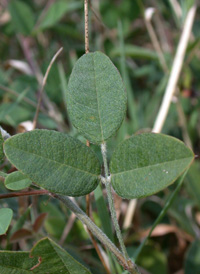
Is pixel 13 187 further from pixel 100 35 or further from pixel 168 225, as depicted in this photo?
pixel 100 35

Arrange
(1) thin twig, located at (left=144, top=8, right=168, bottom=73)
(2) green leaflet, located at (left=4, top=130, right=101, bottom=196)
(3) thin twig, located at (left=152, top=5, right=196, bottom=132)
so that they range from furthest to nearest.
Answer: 1. (1) thin twig, located at (left=144, top=8, right=168, bottom=73)
2. (3) thin twig, located at (left=152, top=5, right=196, bottom=132)
3. (2) green leaflet, located at (left=4, top=130, right=101, bottom=196)

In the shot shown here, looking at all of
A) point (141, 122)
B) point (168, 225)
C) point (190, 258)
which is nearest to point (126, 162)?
point (190, 258)

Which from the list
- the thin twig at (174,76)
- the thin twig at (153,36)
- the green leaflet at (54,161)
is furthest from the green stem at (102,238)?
the thin twig at (153,36)

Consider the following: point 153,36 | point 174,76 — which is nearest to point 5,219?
point 174,76

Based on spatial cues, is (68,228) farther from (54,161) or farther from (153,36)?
(153,36)

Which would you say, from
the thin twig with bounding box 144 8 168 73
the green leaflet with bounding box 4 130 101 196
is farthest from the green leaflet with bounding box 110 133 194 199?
the thin twig with bounding box 144 8 168 73

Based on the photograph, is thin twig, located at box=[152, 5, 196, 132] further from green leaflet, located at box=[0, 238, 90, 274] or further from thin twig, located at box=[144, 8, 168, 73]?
green leaflet, located at box=[0, 238, 90, 274]

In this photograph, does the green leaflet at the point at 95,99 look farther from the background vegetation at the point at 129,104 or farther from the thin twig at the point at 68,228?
the thin twig at the point at 68,228
